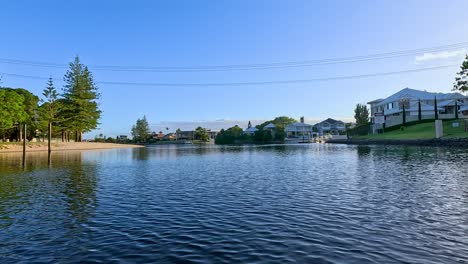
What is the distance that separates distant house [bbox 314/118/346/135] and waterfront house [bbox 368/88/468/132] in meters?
61.0

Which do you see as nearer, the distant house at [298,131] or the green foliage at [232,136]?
the distant house at [298,131]

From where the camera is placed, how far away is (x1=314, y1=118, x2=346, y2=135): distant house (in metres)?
168

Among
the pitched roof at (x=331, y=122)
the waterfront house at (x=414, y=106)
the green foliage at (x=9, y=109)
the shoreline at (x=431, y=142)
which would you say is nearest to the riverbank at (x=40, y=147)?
the green foliage at (x=9, y=109)

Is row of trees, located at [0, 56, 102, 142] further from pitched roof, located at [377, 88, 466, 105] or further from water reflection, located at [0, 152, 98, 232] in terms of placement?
pitched roof, located at [377, 88, 466, 105]

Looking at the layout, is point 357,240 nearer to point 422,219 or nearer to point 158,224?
point 422,219

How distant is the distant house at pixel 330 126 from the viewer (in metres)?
168

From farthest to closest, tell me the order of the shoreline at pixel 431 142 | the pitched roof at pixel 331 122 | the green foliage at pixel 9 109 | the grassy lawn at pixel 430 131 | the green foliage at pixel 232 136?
the pitched roof at pixel 331 122 < the green foliage at pixel 232 136 < the grassy lawn at pixel 430 131 < the green foliage at pixel 9 109 < the shoreline at pixel 431 142

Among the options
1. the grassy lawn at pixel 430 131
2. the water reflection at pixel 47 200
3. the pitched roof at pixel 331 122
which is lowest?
the water reflection at pixel 47 200

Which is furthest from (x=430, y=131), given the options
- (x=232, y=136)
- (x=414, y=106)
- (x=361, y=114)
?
(x=232, y=136)

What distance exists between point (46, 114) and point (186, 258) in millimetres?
85238

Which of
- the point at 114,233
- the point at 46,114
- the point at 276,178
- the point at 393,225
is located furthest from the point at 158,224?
the point at 46,114

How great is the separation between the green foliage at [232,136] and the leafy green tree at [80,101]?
248 ft

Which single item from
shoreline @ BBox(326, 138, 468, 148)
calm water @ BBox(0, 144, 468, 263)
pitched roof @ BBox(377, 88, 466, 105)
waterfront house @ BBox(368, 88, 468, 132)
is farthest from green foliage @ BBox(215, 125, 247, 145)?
calm water @ BBox(0, 144, 468, 263)

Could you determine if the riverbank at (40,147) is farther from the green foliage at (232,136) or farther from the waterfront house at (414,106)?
the waterfront house at (414,106)
